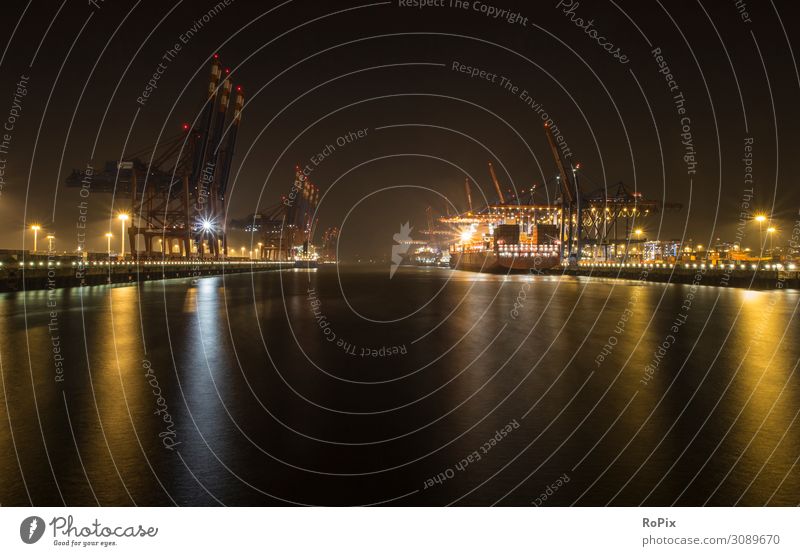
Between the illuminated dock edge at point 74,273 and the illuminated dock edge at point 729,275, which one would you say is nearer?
the illuminated dock edge at point 74,273

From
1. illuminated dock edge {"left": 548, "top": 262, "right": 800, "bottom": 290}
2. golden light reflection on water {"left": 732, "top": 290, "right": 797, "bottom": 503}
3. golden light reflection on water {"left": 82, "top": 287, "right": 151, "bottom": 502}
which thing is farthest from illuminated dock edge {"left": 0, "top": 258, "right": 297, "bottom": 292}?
illuminated dock edge {"left": 548, "top": 262, "right": 800, "bottom": 290}

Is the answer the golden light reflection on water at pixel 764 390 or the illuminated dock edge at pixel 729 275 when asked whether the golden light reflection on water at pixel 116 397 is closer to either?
the golden light reflection on water at pixel 764 390

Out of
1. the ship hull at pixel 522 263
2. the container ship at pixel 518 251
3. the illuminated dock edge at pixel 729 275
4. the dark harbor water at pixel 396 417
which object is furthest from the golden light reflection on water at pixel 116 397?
the container ship at pixel 518 251

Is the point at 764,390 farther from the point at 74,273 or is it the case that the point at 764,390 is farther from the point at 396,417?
the point at 74,273

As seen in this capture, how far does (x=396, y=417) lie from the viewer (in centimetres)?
1067

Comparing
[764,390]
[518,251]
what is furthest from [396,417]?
[518,251]

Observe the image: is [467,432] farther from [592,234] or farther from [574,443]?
[592,234]

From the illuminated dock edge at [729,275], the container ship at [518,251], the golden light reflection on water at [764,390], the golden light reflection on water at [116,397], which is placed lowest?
the golden light reflection on water at [764,390]

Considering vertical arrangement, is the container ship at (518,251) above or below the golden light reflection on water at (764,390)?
above

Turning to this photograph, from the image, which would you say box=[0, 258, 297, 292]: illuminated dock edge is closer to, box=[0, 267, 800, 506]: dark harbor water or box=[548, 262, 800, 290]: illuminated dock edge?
box=[0, 267, 800, 506]: dark harbor water

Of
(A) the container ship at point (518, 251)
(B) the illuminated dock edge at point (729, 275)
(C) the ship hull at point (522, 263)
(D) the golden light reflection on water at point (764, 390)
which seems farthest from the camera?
(A) the container ship at point (518, 251)

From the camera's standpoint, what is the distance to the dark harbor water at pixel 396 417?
280 inches

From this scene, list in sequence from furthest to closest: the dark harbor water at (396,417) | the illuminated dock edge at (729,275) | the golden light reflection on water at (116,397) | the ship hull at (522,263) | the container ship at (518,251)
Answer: the container ship at (518,251) → the ship hull at (522,263) → the illuminated dock edge at (729,275) → the golden light reflection on water at (116,397) → the dark harbor water at (396,417)

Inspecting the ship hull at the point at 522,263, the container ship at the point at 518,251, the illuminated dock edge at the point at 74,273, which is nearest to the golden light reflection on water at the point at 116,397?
the illuminated dock edge at the point at 74,273
